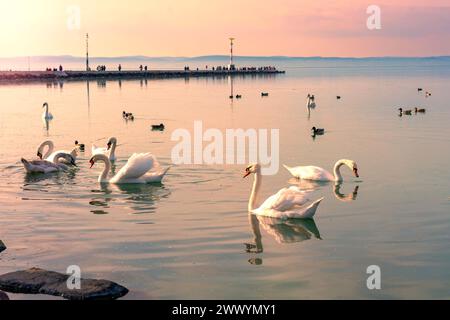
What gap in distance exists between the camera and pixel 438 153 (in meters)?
28.8

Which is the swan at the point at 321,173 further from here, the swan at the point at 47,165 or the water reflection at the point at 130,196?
the swan at the point at 47,165

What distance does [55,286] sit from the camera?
1159 centimetres

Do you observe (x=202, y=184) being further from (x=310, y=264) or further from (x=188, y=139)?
(x=188, y=139)

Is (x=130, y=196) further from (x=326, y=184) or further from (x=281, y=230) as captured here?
(x=326, y=184)

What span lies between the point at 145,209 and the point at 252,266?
589 centimetres

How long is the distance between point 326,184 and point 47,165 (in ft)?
30.4

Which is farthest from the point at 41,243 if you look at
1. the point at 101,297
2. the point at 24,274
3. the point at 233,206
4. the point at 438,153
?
the point at 438,153

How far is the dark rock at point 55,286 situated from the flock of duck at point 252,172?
20.1ft

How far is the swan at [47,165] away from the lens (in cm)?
2345

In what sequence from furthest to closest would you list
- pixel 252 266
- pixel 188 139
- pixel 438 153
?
pixel 188 139
pixel 438 153
pixel 252 266

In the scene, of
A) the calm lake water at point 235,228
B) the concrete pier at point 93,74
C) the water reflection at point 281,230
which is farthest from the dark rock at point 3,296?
the concrete pier at point 93,74

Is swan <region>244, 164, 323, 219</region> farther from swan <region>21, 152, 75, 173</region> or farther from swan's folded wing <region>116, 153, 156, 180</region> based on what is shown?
swan <region>21, 152, 75, 173</region>

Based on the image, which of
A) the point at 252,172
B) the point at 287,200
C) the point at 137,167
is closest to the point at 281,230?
the point at 287,200
